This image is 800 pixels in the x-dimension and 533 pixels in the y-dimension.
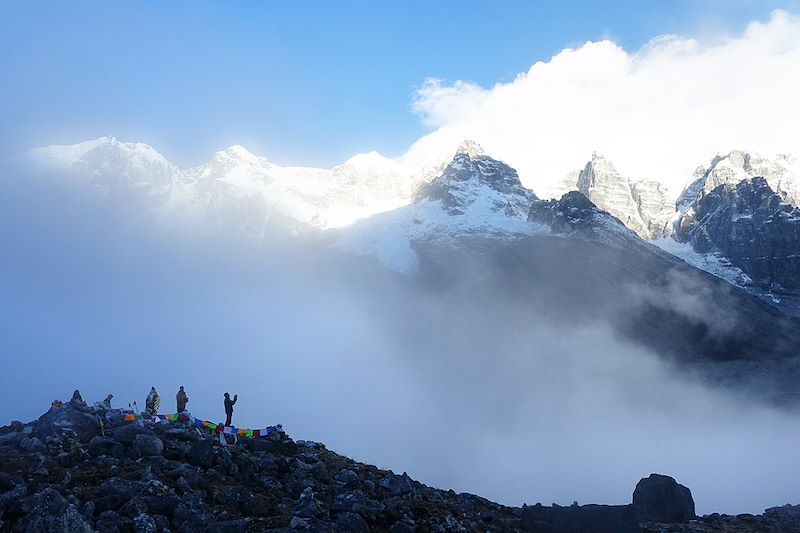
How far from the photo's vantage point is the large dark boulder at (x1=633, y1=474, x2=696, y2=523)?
85.6 ft

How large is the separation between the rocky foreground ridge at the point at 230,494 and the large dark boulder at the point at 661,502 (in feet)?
0.15

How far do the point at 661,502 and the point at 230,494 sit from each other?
19064mm

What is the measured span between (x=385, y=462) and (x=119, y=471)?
12377 centimetres

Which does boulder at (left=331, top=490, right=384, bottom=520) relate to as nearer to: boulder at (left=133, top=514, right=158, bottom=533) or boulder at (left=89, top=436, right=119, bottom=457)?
boulder at (left=133, top=514, right=158, bottom=533)

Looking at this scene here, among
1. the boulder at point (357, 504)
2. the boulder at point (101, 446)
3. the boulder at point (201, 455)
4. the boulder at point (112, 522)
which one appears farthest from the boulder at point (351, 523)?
the boulder at point (101, 446)

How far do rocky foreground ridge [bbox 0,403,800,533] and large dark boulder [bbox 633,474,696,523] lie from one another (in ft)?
0.15

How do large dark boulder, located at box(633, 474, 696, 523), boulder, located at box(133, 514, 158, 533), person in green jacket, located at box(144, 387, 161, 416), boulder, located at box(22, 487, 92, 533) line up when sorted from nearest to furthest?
boulder, located at box(22, 487, 92, 533), boulder, located at box(133, 514, 158, 533), large dark boulder, located at box(633, 474, 696, 523), person in green jacket, located at box(144, 387, 161, 416)

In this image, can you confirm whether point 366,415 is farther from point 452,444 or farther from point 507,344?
point 507,344

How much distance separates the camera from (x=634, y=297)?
18550cm

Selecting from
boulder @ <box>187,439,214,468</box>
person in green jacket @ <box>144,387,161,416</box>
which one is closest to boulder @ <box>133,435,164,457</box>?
boulder @ <box>187,439,214,468</box>

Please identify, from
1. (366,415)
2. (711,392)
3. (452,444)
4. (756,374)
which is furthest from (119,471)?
(756,374)

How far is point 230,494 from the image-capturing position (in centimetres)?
1977

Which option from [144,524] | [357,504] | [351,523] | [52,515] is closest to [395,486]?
[357,504]

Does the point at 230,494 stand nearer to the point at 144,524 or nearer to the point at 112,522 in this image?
the point at 144,524
